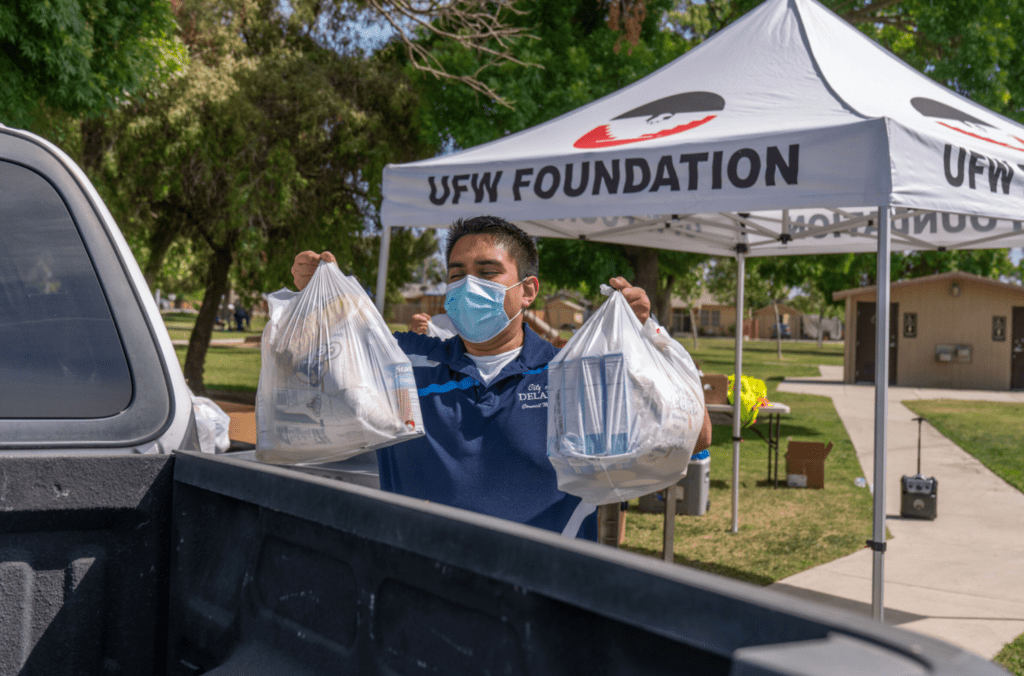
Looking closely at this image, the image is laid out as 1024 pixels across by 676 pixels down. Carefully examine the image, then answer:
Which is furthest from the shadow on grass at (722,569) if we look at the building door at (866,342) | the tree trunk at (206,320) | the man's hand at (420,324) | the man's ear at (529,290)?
the building door at (866,342)

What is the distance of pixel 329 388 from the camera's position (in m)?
1.97

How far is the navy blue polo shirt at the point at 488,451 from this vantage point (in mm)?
2166

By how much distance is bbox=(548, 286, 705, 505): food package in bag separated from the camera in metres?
1.85

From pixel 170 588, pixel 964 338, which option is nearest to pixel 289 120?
pixel 170 588

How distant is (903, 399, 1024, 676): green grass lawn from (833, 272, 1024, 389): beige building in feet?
13.7

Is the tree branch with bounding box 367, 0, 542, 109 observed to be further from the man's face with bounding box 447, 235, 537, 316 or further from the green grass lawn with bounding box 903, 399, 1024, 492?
the green grass lawn with bounding box 903, 399, 1024, 492

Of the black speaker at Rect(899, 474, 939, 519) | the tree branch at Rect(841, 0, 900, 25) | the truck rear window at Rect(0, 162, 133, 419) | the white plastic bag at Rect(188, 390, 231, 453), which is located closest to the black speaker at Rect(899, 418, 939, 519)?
the black speaker at Rect(899, 474, 939, 519)

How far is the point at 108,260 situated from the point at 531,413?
42.1 inches

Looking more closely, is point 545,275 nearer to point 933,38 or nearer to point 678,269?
point 678,269

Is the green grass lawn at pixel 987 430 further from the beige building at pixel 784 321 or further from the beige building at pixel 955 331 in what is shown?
the beige building at pixel 784 321

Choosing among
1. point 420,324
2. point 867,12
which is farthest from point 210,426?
point 867,12

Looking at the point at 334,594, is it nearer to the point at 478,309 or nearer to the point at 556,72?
the point at 478,309

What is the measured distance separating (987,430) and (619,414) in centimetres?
1349

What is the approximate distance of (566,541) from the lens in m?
1.02
